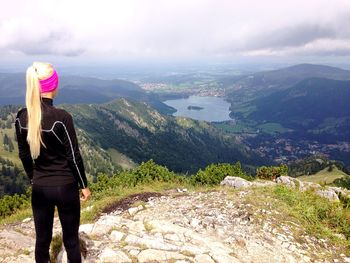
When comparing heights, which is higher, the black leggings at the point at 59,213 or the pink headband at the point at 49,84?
the pink headband at the point at 49,84

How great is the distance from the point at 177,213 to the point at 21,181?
661 ft

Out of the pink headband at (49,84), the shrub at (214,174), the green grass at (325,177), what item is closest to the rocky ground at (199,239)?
the pink headband at (49,84)

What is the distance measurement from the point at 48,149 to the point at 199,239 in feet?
21.9

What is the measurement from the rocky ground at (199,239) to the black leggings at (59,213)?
1.92 metres

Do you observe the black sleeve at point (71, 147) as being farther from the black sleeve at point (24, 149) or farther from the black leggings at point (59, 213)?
the black sleeve at point (24, 149)

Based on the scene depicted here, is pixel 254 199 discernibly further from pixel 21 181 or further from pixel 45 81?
pixel 21 181

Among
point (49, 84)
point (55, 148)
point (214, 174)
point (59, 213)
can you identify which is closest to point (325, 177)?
point (214, 174)

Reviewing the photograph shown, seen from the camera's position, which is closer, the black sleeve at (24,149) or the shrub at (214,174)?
the black sleeve at (24,149)

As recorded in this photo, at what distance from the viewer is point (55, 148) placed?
6301 mm

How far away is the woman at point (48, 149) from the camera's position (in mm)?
6074

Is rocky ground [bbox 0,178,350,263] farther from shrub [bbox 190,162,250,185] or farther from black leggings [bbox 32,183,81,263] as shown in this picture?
shrub [bbox 190,162,250,185]

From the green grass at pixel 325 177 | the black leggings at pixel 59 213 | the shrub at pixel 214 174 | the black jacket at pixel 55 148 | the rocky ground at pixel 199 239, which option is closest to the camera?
the black jacket at pixel 55 148

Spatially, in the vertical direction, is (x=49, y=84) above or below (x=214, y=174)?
above

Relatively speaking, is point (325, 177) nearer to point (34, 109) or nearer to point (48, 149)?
point (48, 149)
